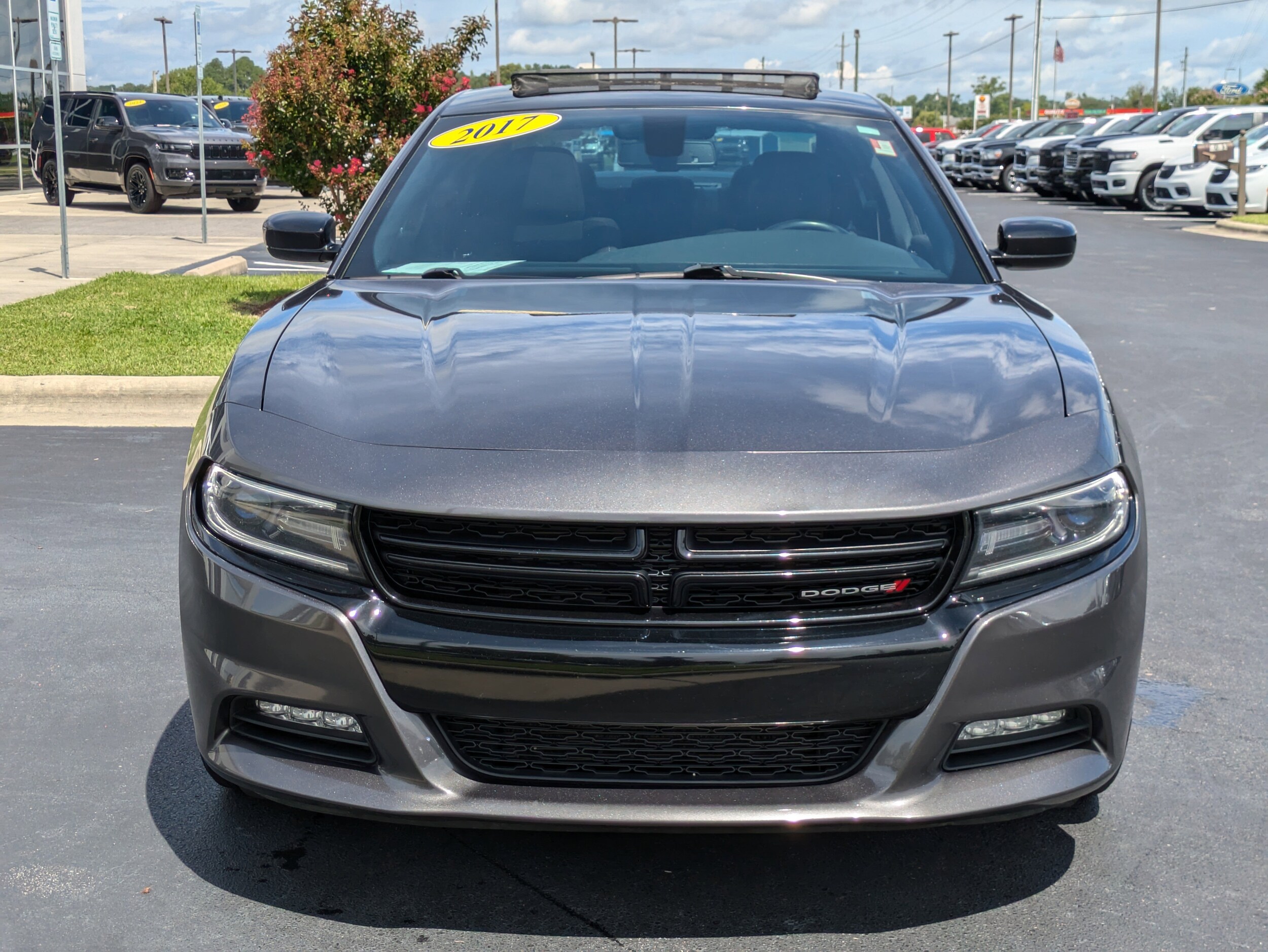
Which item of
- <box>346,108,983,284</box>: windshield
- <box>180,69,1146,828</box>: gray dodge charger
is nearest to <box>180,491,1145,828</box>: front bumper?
<box>180,69,1146,828</box>: gray dodge charger

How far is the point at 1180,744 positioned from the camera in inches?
140

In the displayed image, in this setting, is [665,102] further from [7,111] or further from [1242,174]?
[7,111]

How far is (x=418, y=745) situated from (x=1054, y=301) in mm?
11134

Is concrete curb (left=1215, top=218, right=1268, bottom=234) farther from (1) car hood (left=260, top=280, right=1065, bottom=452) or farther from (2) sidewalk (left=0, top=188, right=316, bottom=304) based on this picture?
(1) car hood (left=260, top=280, right=1065, bottom=452)

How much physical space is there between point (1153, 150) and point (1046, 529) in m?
27.2

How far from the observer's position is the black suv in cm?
2228

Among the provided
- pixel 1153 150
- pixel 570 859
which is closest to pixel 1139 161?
pixel 1153 150

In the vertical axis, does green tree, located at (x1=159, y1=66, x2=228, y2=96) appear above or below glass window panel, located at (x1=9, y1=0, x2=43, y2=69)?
above

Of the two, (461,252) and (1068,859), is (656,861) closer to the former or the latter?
(1068,859)

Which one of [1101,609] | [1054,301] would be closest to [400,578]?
[1101,609]

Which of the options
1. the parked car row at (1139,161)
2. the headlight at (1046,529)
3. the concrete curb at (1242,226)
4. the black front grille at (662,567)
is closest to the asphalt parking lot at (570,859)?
the black front grille at (662,567)

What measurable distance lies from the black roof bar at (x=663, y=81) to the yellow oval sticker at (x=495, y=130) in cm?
25

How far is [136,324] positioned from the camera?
9891 mm

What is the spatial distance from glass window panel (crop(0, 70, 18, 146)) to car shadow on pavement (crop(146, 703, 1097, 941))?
89.4ft
